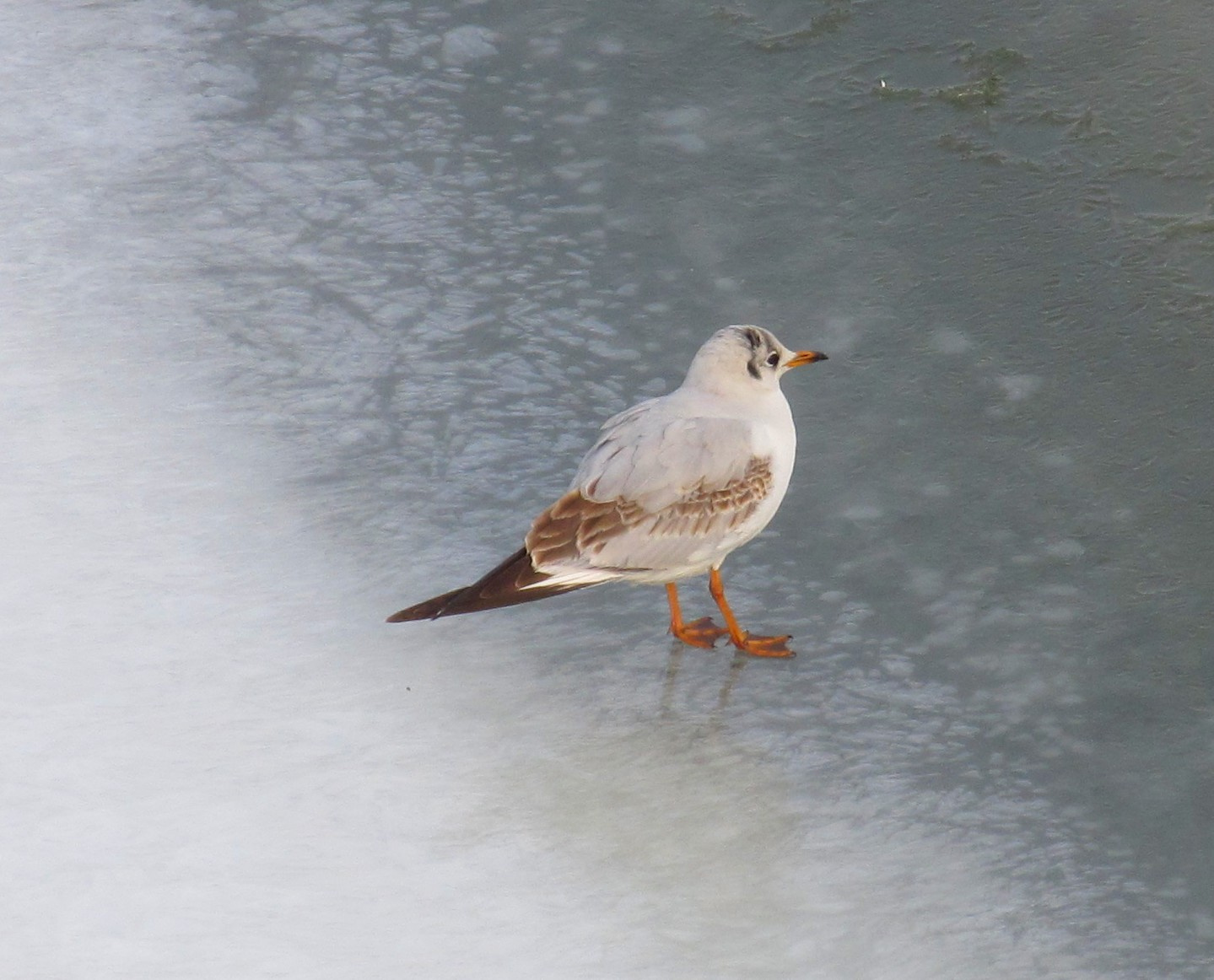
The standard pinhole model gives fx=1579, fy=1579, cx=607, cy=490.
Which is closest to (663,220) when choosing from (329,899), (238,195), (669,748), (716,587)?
(238,195)

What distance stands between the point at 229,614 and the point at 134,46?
185cm

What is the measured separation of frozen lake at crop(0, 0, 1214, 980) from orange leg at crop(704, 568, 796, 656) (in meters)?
0.04

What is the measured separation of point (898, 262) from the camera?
111 inches

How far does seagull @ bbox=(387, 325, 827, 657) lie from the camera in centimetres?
201

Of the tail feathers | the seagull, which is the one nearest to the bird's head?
the seagull

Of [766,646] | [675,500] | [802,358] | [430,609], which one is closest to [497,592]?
[430,609]

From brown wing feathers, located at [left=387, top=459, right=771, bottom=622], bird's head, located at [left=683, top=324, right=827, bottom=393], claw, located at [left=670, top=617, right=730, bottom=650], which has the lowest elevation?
claw, located at [left=670, top=617, right=730, bottom=650]

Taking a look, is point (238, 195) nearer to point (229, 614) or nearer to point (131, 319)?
point (131, 319)

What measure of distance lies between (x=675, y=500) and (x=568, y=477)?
0.37m

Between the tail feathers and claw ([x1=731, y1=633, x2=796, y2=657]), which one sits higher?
the tail feathers

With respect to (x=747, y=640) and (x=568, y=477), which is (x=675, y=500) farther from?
(x=568, y=477)

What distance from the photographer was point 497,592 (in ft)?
6.48

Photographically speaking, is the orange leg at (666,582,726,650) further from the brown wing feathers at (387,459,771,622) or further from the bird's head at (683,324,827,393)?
the bird's head at (683,324,827,393)

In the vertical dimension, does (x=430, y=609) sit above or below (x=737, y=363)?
below
